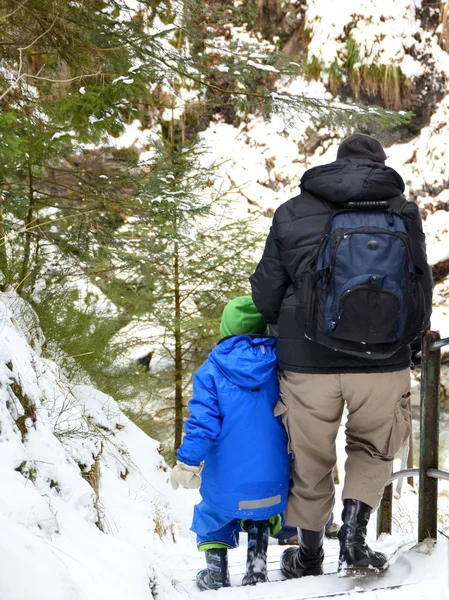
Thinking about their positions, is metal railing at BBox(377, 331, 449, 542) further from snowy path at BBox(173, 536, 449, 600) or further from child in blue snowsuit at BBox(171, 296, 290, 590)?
child in blue snowsuit at BBox(171, 296, 290, 590)

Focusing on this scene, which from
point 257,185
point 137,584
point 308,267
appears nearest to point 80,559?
point 137,584

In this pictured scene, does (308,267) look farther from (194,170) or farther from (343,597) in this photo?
(194,170)

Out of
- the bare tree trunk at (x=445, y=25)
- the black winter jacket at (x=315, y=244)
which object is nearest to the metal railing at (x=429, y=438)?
the black winter jacket at (x=315, y=244)

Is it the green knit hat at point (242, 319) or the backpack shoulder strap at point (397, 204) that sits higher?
the backpack shoulder strap at point (397, 204)

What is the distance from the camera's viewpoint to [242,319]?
7.30 feet

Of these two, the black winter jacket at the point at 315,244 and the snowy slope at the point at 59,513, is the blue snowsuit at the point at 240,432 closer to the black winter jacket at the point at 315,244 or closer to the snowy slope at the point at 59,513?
the black winter jacket at the point at 315,244

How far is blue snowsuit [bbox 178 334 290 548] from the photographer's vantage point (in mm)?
2047

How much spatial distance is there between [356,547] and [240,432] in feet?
1.82

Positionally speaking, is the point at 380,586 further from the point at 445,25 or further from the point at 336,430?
the point at 445,25

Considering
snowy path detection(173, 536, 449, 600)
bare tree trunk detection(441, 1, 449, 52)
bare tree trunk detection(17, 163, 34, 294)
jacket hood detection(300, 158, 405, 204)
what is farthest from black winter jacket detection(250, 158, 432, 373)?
bare tree trunk detection(441, 1, 449, 52)

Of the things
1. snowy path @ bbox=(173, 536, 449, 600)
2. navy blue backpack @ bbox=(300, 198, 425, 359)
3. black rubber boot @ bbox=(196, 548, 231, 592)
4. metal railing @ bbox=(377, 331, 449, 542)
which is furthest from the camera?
black rubber boot @ bbox=(196, 548, 231, 592)

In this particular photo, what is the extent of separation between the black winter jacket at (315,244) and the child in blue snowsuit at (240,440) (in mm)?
149

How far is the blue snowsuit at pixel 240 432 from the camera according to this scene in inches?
80.6

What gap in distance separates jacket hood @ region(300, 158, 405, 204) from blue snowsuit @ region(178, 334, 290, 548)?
61cm
